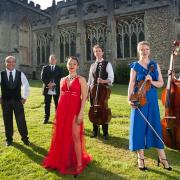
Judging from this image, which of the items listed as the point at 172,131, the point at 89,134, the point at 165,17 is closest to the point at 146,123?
the point at 172,131

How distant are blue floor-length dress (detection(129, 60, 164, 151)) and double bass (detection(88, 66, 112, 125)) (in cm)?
183

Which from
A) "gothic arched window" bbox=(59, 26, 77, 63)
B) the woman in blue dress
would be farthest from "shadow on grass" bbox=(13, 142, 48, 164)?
"gothic arched window" bbox=(59, 26, 77, 63)

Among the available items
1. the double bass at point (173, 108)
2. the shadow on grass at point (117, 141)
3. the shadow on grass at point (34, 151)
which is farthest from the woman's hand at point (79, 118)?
the shadow on grass at point (117, 141)

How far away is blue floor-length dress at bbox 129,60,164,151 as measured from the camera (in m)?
5.06

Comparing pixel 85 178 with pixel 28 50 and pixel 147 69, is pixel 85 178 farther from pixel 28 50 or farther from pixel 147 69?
pixel 28 50

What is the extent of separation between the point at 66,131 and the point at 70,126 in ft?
0.36

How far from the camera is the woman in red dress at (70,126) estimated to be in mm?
5027

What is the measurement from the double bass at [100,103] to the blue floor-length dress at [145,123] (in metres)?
1.83

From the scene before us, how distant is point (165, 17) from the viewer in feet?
75.5

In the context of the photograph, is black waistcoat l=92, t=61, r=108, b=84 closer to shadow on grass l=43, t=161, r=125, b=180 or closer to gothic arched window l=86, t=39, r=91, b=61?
shadow on grass l=43, t=161, r=125, b=180

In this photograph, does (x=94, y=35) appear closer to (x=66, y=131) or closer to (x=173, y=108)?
(x=173, y=108)

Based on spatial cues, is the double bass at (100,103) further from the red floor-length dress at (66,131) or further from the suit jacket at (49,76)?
the suit jacket at (49,76)

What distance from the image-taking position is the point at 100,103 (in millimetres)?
6965

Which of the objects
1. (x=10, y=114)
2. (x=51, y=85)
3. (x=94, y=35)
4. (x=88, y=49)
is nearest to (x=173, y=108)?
(x=10, y=114)
